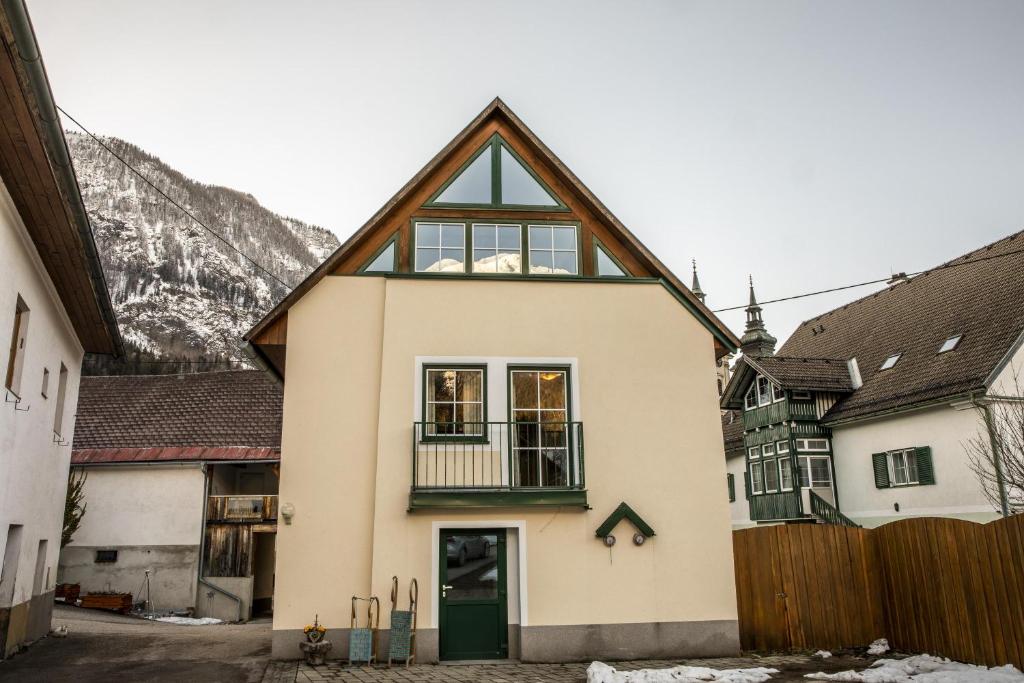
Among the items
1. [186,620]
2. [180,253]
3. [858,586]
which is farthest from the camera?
[180,253]

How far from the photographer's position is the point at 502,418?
12672 millimetres

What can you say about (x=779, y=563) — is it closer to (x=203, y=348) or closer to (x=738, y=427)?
(x=738, y=427)

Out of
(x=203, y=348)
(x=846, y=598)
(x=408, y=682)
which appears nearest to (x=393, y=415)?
(x=408, y=682)

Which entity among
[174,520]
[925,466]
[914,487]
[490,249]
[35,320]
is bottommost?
[174,520]

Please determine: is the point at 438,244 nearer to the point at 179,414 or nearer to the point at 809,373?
the point at 179,414

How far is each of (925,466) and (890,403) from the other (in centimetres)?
235

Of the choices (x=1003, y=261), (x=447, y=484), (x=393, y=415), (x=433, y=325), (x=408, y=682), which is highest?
(x=1003, y=261)

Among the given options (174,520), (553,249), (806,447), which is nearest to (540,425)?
(553,249)

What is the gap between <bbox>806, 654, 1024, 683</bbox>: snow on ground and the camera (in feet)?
31.8

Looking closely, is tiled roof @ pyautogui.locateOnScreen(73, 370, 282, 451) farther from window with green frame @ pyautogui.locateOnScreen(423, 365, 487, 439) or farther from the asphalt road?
window with green frame @ pyautogui.locateOnScreen(423, 365, 487, 439)

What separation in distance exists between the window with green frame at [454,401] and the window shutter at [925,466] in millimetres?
15502

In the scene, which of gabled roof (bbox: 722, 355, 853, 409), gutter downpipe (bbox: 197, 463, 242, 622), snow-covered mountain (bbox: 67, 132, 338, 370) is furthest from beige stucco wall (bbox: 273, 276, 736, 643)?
snow-covered mountain (bbox: 67, 132, 338, 370)

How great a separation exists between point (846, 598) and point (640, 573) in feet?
11.2

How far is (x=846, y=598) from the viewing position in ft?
42.4
